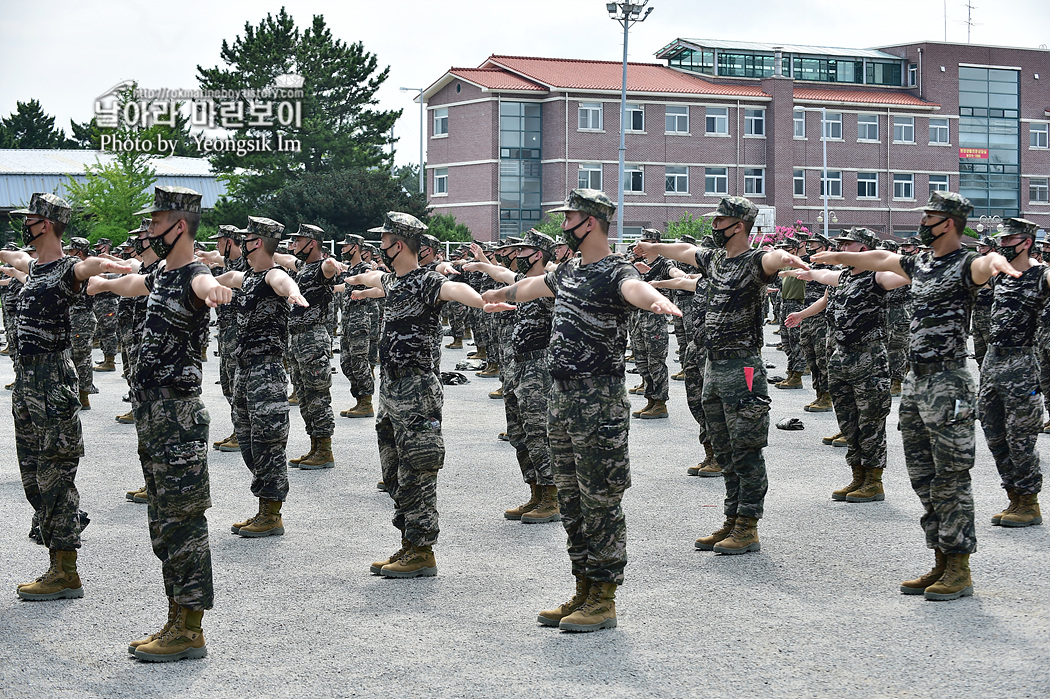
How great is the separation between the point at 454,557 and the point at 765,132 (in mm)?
61767

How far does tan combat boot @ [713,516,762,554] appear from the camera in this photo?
808 centimetres

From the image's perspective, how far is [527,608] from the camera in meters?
6.80

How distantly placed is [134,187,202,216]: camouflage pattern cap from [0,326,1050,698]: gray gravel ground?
7.94 ft

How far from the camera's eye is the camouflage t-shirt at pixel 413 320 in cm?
760

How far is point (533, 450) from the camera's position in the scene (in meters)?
9.26

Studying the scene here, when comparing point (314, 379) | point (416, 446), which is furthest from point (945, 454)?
point (314, 379)

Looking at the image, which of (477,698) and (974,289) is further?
(974,289)

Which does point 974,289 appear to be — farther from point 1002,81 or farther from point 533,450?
point 1002,81

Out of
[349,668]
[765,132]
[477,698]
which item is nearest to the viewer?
[477,698]

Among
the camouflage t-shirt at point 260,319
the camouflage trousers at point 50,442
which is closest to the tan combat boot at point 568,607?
the camouflage trousers at point 50,442

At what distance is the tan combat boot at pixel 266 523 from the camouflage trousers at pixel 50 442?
5.62 feet

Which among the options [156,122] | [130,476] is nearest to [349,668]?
[130,476]

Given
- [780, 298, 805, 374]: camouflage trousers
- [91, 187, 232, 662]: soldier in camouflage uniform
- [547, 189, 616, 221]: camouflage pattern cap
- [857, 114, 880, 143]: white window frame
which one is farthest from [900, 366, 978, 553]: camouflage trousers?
[857, 114, 880, 143]: white window frame

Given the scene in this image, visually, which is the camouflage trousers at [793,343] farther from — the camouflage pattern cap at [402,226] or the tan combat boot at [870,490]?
the camouflage pattern cap at [402,226]
